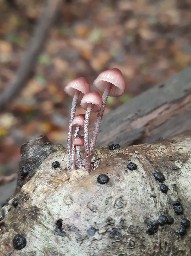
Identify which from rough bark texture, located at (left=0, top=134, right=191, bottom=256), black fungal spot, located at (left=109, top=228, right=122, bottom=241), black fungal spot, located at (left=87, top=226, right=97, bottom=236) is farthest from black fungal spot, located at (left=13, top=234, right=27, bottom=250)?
black fungal spot, located at (left=109, top=228, right=122, bottom=241)

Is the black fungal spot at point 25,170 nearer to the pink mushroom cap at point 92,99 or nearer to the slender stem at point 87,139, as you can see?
the slender stem at point 87,139

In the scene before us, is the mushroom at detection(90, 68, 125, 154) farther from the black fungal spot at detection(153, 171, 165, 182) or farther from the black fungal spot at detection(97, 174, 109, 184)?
the black fungal spot at detection(153, 171, 165, 182)

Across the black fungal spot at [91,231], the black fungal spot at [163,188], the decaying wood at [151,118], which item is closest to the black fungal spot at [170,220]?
the black fungal spot at [163,188]

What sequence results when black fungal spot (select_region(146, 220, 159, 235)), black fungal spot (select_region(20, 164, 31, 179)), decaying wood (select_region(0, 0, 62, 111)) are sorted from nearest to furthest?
1. black fungal spot (select_region(146, 220, 159, 235))
2. black fungal spot (select_region(20, 164, 31, 179))
3. decaying wood (select_region(0, 0, 62, 111))

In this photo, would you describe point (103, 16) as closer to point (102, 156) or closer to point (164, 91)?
point (164, 91)

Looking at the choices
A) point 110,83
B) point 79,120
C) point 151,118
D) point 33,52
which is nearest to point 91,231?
point 79,120
